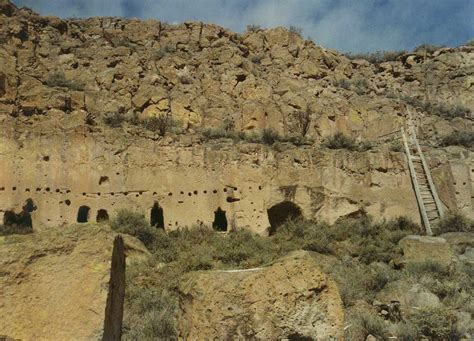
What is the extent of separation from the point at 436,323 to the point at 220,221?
1310 centimetres

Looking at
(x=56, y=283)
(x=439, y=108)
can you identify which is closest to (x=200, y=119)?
(x=439, y=108)

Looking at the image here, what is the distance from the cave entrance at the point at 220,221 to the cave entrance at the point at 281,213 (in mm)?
1655

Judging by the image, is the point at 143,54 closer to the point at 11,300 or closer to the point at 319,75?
the point at 319,75

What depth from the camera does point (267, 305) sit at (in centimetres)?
523

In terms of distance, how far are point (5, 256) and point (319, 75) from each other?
2850cm

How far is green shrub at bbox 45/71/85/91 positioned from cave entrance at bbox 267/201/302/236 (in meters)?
10.1

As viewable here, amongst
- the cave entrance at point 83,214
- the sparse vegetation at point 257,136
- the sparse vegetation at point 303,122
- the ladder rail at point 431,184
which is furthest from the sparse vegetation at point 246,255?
the sparse vegetation at point 303,122

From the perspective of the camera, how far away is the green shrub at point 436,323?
9.27m

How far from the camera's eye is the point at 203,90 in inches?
1096

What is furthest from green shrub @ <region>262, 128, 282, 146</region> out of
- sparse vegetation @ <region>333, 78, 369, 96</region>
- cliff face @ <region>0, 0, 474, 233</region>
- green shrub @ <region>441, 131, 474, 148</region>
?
sparse vegetation @ <region>333, 78, 369, 96</region>

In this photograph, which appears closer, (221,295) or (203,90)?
(221,295)

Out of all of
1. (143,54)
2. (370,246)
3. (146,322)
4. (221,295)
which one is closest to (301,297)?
(221,295)

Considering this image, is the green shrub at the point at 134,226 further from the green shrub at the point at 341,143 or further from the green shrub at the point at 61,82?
the green shrub at the point at 341,143

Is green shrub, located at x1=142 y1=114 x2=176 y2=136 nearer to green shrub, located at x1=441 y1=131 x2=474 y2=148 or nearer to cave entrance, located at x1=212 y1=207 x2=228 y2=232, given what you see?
cave entrance, located at x1=212 y1=207 x2=228 y2=232
